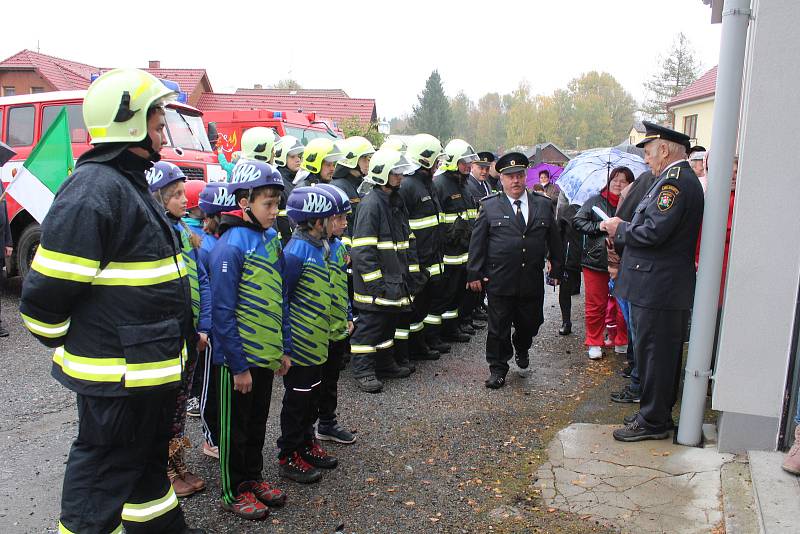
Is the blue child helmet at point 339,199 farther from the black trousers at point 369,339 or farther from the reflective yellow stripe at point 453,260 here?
the reflective yellow stripe at point 453,260

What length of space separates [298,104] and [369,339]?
24852 mm

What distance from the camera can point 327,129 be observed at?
16250 millimetres

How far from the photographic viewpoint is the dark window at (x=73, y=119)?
9.12m

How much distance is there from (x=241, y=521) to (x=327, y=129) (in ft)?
43.8

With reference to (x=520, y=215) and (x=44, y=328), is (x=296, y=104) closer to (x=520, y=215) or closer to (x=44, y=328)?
(x=520, y=215)

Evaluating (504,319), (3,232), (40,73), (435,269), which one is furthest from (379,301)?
(40,73)

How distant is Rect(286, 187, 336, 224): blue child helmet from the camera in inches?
170

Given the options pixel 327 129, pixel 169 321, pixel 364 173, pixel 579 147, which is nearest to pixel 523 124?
pixel 579 147

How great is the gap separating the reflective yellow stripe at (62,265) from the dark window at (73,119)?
7341mm

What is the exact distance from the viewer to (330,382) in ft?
16.0

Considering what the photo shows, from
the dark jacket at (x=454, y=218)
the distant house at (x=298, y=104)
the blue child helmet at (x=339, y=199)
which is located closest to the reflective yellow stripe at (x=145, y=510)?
the blue child helmet at (x=339, y=199)

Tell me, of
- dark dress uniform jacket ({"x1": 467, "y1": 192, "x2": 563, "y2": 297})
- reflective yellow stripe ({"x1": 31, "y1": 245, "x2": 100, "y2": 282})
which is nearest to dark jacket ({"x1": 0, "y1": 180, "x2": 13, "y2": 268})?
dark dress uniform jacket ({"x1": 467, "y1": 192, "x2": 563, "y2": 297})

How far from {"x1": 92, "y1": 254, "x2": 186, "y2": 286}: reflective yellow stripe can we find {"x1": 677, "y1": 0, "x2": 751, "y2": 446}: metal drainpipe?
3.42 meters

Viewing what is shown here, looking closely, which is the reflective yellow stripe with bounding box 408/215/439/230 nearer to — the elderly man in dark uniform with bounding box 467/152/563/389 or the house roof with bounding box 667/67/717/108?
the elderly man in dark uniform with bounding box 467/152/563/389
